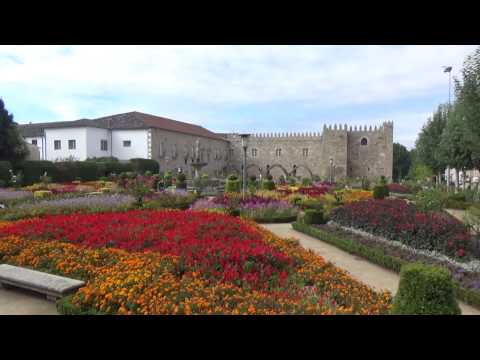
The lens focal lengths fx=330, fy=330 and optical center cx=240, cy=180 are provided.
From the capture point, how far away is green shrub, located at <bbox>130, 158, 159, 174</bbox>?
24.8 meters

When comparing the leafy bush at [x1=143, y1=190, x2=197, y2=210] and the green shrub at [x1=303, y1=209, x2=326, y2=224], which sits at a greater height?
the leafy bush at [x1=143, y1=190, x2=197, y2=210]

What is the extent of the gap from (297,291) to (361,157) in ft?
117

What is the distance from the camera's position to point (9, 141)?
765 inches

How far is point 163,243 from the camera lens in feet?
16.6

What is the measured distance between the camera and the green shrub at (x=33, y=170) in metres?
18.5

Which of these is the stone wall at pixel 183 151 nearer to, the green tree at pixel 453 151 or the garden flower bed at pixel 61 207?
the garden flower bed at pixel 61 207

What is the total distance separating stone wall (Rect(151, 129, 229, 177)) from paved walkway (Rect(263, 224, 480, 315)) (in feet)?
60.2

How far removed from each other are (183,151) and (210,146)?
5.98m

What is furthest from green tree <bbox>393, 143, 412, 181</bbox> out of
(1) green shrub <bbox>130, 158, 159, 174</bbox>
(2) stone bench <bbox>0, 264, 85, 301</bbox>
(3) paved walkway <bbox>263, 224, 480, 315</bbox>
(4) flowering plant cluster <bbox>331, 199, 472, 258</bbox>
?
(2) stone bench <bbox>0, 264, 85, 301</bbox>

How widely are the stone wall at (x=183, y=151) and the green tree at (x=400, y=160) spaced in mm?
27146

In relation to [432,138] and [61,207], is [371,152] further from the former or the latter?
[61,207]

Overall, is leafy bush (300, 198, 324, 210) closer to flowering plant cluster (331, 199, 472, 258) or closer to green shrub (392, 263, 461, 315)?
flowering plant cluster (331, 199, 472, 258)
